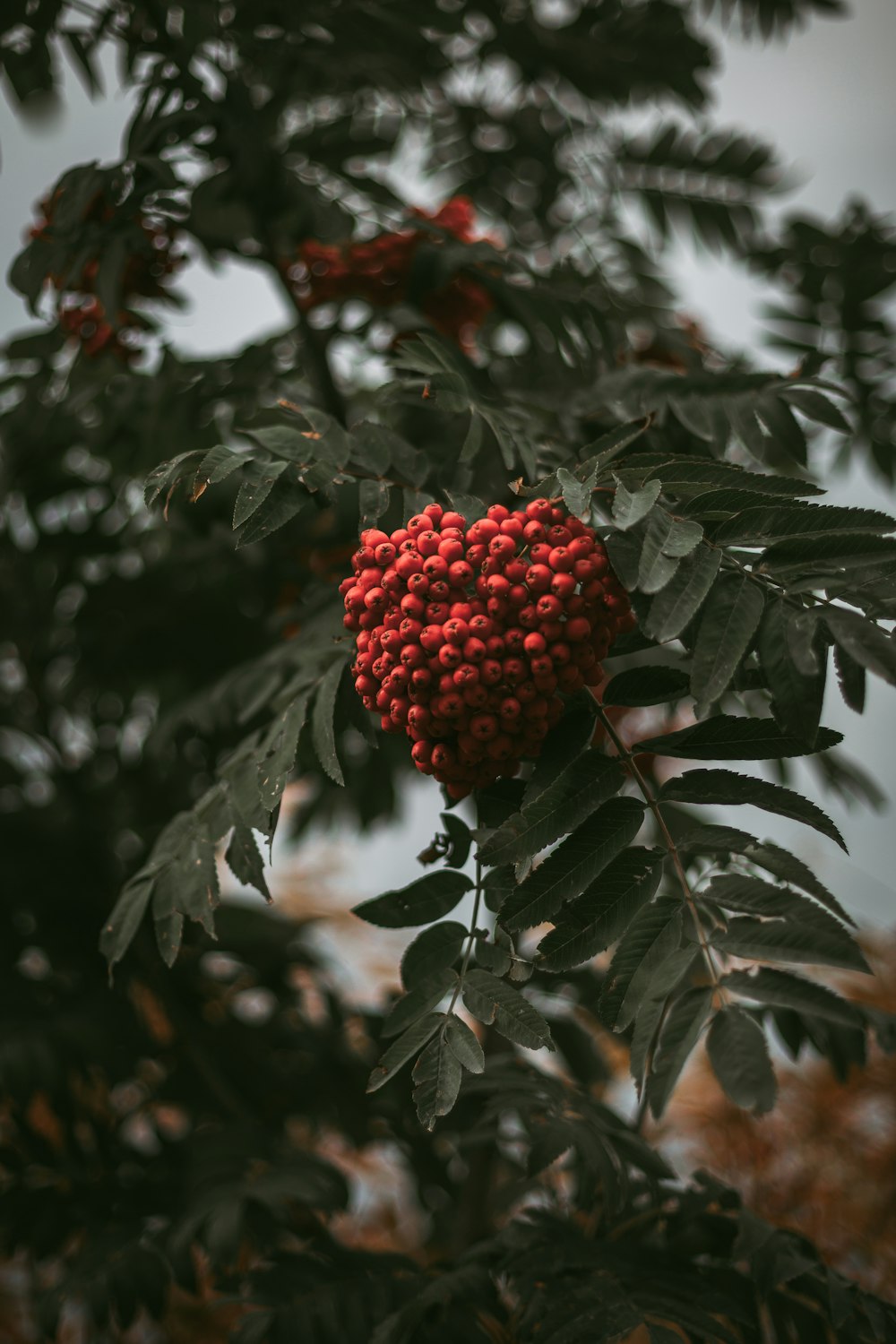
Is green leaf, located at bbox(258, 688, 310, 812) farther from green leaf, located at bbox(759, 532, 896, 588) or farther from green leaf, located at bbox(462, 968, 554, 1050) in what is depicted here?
green leaf, located at bbox(759, 532, 896, 588)

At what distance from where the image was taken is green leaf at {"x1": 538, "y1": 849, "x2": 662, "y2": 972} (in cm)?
68

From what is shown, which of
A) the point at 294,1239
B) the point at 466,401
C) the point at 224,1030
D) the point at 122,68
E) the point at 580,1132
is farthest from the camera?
the point at 224,1030

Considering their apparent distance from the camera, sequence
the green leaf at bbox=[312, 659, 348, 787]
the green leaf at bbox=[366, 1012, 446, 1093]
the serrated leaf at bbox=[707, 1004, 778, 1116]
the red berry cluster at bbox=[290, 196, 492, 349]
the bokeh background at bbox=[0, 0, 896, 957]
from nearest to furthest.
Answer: the serrated leaf at bbox=[707, 1004, 778, 1116] < the green leaf at bbox=[366, 1012, 446, 1093] < the green leaf at bbox=[312, 659, 348, 787] < the red berry cluster at bbox=[290, 196, 492, 349] < the bokeh background at bbox=[0, 0, 896, 957]

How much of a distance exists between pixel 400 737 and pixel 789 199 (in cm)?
180

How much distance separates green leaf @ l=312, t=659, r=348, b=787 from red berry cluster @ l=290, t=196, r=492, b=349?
0.56m

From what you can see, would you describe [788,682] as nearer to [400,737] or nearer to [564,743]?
[564,743]

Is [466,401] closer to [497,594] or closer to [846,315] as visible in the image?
[497,594]

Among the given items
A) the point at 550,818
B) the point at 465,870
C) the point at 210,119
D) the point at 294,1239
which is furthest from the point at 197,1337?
the point at 210,119

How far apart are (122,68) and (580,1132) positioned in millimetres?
1275

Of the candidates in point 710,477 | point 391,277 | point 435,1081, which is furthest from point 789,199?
point 435,1081

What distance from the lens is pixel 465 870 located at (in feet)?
2.83

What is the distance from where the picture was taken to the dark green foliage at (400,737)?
0.69m

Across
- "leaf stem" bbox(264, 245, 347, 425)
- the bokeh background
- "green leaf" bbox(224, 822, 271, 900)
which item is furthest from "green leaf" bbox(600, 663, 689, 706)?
the bokeh background

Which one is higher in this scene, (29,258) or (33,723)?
(29,258)
